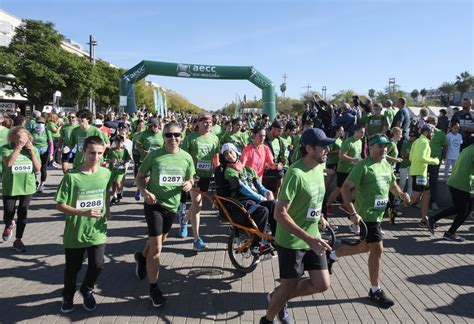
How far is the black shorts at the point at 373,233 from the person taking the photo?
4.51 metres

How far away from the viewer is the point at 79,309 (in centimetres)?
428

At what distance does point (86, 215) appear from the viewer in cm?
395

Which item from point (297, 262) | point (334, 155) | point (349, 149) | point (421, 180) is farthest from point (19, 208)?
point (421, 180)

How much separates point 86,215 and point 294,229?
1.99 metres

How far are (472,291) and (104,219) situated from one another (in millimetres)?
4335

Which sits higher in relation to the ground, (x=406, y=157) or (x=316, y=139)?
(x=316, y=139)

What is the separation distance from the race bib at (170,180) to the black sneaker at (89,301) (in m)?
1.33

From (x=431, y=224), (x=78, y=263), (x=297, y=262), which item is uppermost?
Answer: (x=297, y=262)

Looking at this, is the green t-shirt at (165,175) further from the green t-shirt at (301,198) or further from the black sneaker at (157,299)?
the green t-shirt at (301,198)

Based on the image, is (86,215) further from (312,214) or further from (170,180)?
(312,214)

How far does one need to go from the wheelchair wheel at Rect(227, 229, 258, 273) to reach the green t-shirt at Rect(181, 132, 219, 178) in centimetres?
149

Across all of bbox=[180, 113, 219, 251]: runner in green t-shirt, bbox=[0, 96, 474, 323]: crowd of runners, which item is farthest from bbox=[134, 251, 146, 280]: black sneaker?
bbox=[180, 113, 219, 251]: runner in green t-shirt

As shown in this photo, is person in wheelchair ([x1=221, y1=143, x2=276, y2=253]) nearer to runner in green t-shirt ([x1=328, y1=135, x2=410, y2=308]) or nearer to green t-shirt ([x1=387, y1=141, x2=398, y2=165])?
runner in green t-shirt ([x1=328, y1=135, x2=410, y2=308])

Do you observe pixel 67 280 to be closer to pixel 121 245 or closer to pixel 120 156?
pixel 121 245
